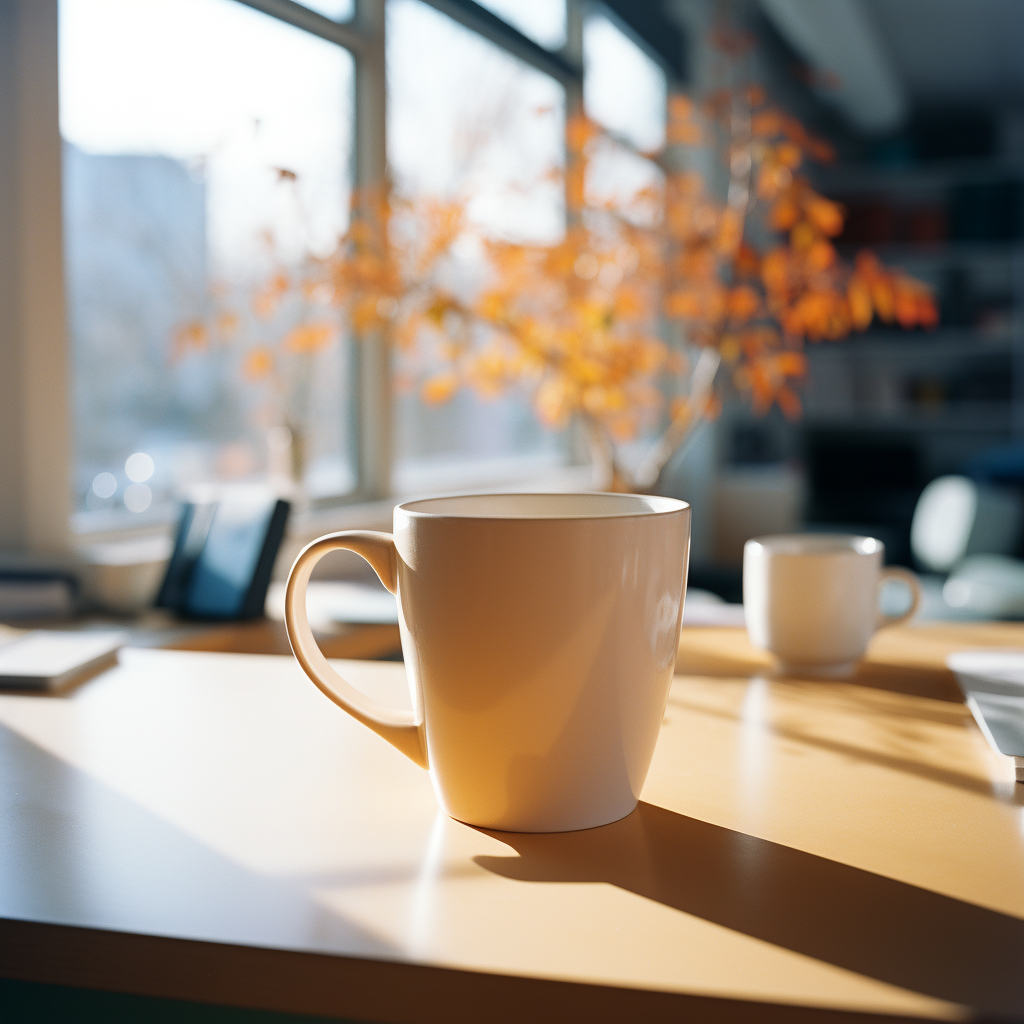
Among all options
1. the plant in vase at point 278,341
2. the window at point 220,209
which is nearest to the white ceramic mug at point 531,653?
the window at point 220,209

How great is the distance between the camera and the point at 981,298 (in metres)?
6.05

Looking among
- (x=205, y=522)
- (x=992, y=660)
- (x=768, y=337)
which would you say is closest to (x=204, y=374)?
(x=205, y=522)

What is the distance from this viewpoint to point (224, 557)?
4.40 ft

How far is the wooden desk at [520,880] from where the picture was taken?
341 millimetres

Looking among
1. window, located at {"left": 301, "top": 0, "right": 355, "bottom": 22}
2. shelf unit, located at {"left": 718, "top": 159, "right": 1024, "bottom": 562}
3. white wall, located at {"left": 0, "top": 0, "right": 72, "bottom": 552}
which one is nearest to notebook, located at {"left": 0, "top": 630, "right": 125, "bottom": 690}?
white wall, located at {"left": 0, "top": 0, "right": 72, "bottom": 552}

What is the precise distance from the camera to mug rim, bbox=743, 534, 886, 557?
78 centimetres

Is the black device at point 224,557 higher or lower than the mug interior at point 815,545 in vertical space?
lower

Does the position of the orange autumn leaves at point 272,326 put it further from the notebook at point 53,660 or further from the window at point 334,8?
the notebook at point 53,660

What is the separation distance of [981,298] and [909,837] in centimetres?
625

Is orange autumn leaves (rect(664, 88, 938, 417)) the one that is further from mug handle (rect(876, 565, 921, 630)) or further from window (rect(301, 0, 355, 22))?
mug handle (rect(876, 565, 921, 630))

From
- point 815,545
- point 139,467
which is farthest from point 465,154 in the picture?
point 815,545

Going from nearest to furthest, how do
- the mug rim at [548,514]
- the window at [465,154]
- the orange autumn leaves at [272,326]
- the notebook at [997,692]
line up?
the mug rim at [548,514] → the notebook at [997,692] → the orange autumn leaves at [272,326] → the window at [465,154]

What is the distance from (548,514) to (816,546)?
0.32 meters

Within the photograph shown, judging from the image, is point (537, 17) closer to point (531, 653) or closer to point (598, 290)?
point (598, 290)
